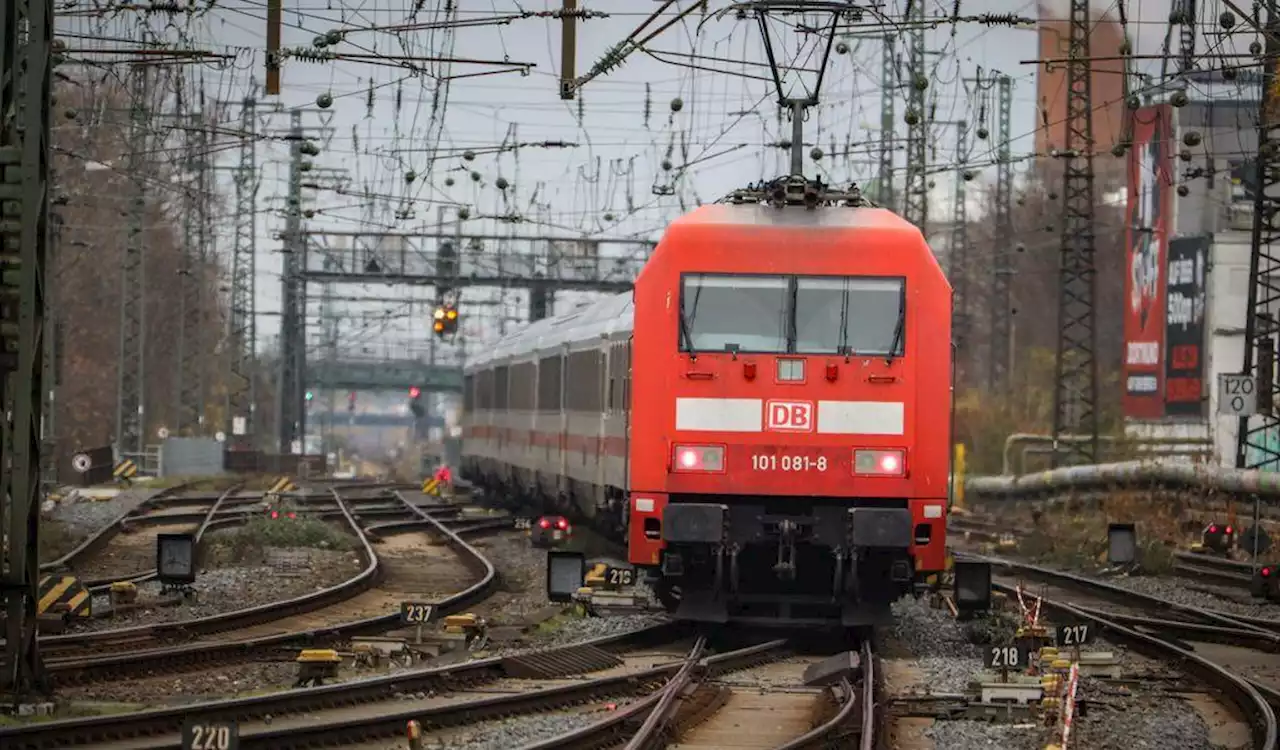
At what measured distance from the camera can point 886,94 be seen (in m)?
51.9

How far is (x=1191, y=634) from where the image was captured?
19797 mm

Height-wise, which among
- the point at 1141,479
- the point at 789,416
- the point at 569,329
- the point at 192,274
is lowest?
the point at 1141,479

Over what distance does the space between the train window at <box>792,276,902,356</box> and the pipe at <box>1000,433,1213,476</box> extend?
24576mm

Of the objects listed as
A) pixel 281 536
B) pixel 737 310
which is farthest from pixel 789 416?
pixel 281 536

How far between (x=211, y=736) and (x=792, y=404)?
7.15 metres

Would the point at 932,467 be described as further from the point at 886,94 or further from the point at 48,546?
the point at 886,94

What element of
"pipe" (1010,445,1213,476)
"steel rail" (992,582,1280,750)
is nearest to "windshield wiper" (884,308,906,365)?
"steel rail" (992,582,1280,750)

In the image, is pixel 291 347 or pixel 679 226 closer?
pixel 679 226

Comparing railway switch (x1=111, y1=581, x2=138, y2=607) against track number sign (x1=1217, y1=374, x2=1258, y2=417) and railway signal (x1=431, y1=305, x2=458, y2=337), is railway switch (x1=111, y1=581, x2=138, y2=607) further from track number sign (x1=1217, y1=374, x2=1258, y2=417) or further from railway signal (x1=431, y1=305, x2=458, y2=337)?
railway signal (x1=431, y1=305, x2=458, y2=337)

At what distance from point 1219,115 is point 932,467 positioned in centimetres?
4602

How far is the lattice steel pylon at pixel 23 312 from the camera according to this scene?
1323 centimetres

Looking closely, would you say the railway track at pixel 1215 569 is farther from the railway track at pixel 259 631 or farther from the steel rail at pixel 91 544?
the steel rail at pixel 91 544

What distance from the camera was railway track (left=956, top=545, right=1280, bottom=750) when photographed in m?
14.1

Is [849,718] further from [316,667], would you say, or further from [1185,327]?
[1185,327]
